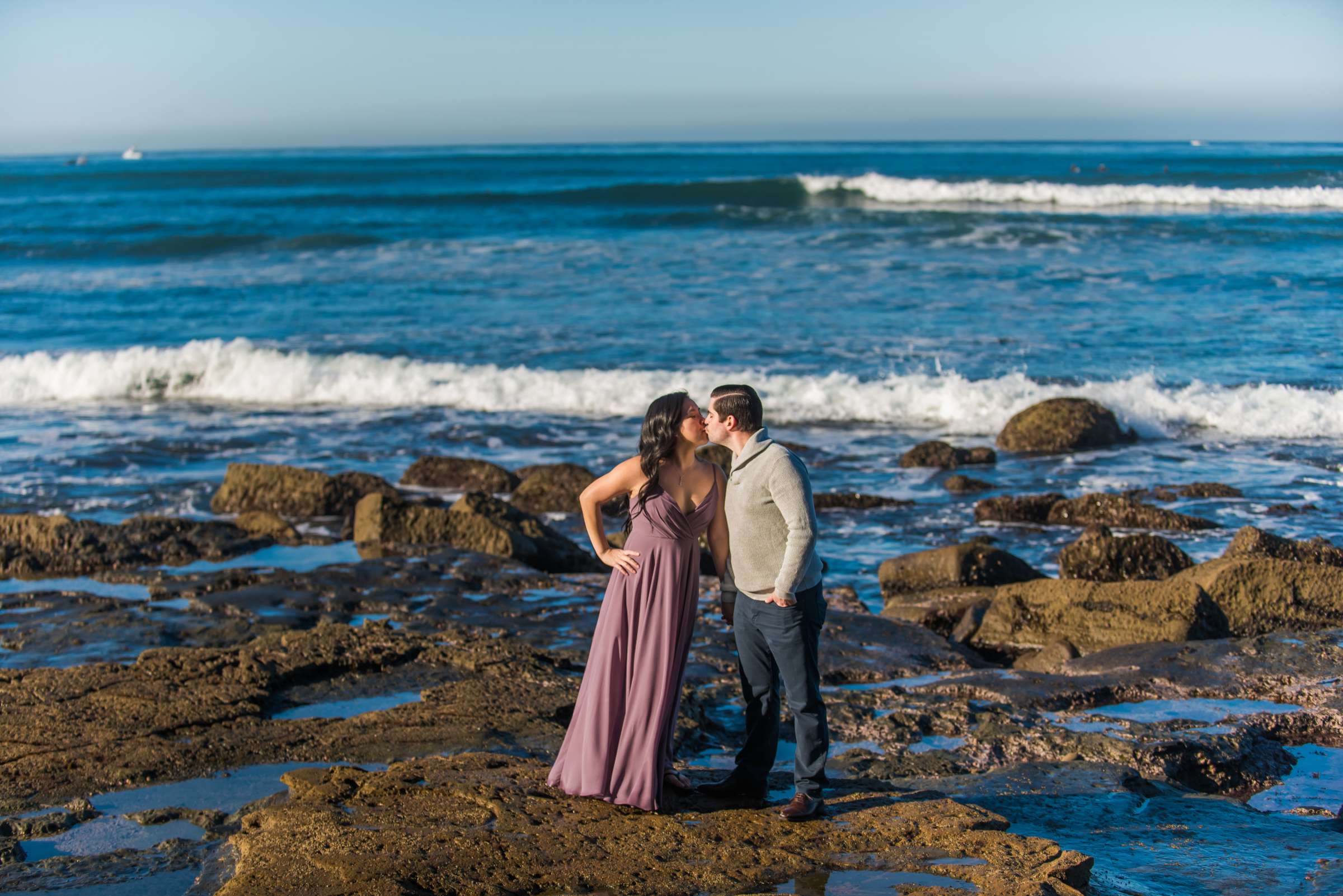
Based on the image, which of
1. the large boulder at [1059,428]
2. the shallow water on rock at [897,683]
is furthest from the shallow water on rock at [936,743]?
the large boulder at [1059,428]

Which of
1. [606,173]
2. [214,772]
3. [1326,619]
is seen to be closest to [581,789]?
[214,772]

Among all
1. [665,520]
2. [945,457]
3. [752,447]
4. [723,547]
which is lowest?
[945,457]

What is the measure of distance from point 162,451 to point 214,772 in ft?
Answer: 31.4

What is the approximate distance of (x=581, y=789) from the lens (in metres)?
4.27

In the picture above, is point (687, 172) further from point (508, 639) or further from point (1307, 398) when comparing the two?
point (508, 639)

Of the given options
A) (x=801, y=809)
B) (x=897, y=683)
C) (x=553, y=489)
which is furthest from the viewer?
(x=553, y=489)

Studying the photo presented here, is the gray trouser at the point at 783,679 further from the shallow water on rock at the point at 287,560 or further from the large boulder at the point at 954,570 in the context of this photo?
the shallow water on rock at the point at 287,560

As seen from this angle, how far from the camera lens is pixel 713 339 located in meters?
19.4

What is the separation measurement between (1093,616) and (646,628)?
404 cm

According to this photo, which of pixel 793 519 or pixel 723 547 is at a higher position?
pixel 793 519

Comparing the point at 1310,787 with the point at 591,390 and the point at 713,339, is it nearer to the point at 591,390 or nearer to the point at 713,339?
the point at 591,390

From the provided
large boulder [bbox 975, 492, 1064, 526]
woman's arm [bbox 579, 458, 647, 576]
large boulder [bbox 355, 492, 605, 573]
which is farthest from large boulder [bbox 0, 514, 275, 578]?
large boulder [bbox 975, 492, 1064, 526]

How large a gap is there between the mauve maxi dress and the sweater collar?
27 centimetres

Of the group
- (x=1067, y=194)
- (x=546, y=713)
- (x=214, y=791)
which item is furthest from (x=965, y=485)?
(x=1067, y=194)
